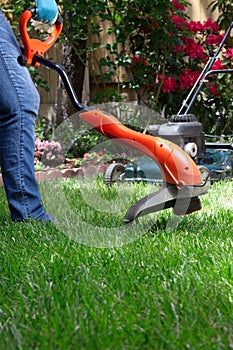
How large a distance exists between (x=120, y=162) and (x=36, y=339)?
6.61 feet

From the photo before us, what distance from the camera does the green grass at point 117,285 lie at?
53.9 inches

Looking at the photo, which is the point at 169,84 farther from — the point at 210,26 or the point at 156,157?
the point at 156,157

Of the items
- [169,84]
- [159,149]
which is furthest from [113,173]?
[169,84]

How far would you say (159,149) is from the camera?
241 centimetres

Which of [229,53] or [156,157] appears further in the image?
[229,53]

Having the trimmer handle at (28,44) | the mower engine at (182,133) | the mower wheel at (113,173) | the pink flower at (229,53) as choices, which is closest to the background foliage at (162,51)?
the pink flower at (229,53)

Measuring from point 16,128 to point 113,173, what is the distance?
73 cm

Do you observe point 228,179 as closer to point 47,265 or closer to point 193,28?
point 193,28

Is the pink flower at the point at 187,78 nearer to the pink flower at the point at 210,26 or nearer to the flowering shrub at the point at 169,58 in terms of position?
the flowering shrub at the point at 169,58

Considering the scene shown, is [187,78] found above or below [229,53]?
below

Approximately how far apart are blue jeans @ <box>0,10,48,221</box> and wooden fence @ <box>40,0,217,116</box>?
365 centimetres

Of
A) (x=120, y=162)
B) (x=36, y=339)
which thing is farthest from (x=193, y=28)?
(x=36, y=339)

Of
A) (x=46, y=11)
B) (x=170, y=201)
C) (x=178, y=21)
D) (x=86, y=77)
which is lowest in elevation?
(x=86, y=77)

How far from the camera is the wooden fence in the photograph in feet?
20.5
